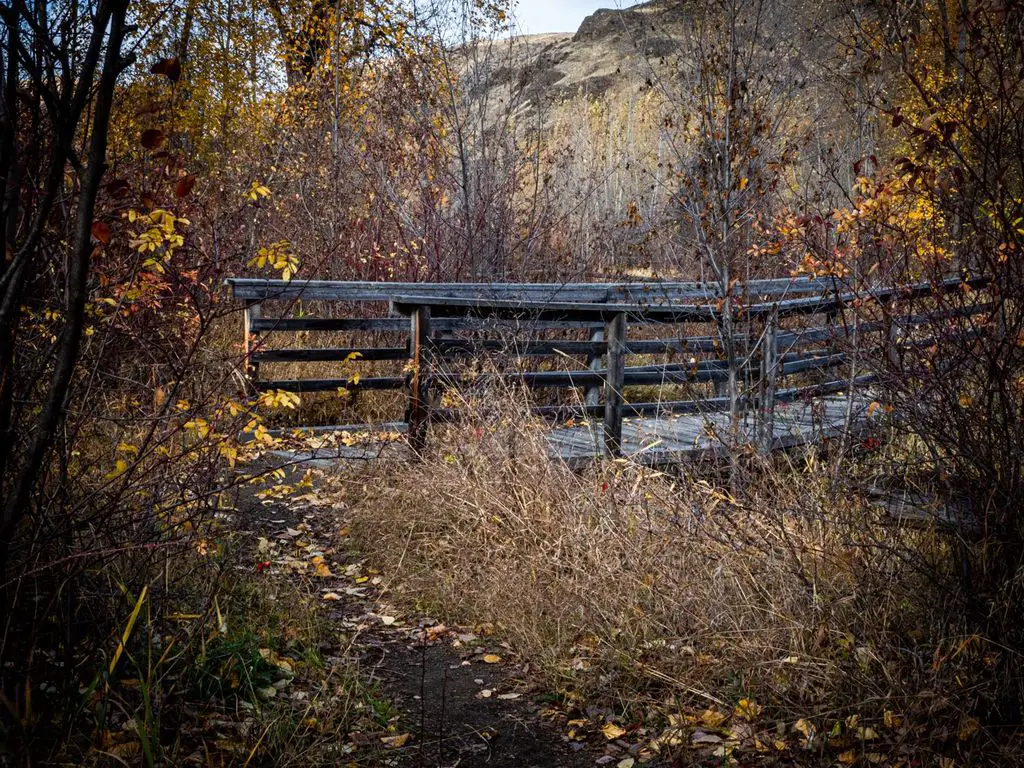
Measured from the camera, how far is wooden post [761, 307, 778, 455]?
19.6 feet

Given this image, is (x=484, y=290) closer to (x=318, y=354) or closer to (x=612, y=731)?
(x=318, y=354)

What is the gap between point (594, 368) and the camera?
349 inches

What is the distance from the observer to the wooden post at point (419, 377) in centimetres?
694

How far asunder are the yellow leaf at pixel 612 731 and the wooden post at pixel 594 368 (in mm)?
4209

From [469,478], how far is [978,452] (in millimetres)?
3087

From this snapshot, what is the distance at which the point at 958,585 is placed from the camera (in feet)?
11.4

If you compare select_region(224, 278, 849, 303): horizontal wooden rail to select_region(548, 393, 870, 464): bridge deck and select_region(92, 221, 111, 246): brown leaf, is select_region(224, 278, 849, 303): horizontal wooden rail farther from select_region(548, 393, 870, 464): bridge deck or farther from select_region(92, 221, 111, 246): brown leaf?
select_region(92, 221, 111, 246): brown leaf

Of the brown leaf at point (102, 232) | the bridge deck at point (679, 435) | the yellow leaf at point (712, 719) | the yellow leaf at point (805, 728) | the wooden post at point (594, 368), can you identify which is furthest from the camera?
the wooden post at point (594, 368)

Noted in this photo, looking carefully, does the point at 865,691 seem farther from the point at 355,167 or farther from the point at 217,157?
the point at 217,157

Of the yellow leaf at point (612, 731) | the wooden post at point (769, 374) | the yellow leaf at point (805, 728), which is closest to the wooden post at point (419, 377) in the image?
the wooden post at point (769, 374)

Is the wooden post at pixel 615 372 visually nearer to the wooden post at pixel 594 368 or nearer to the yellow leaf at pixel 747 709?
the wooden post at pixel 594 368

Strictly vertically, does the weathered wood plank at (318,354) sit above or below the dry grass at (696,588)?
above

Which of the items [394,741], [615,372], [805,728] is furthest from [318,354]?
[805,728]

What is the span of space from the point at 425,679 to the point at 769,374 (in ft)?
10.2
